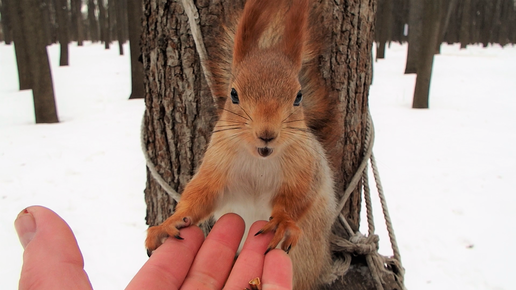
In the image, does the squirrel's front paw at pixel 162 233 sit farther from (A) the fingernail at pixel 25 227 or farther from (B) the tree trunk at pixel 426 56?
(B) the tree trunk at pixel 426 56

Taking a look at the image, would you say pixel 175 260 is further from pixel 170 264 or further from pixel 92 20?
pixel 92 20

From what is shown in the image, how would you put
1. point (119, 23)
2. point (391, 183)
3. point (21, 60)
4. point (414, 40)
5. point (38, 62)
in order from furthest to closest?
1. point (119, 23)
2. point (414, 40)
3. point (21, 60)
4. point (38, 62)
5. point (391, 183)

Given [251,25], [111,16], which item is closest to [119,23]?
[111,16]

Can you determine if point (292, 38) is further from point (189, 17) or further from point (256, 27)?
point (189, 17)

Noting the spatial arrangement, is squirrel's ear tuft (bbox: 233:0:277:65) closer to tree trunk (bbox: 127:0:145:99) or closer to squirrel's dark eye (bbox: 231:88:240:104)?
squirrel's dark eye (bbox: 231:88:240:104)

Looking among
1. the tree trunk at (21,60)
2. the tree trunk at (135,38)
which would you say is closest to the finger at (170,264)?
the tree trunk at (135,38)

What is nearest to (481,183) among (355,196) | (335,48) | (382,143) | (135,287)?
(382,143)
